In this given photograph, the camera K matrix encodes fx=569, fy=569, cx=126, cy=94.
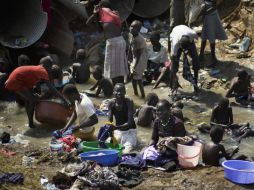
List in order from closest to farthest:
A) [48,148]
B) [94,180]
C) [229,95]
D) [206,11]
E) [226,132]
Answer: [94,180] < [48,148] < [226,132] < [229,95] < [206,11]

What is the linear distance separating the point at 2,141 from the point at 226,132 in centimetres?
336

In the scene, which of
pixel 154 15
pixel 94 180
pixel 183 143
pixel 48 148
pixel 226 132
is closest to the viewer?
pixel 94 180

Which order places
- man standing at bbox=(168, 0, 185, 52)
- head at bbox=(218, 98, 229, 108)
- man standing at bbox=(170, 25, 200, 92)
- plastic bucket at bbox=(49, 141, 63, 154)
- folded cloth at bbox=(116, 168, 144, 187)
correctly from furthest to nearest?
man standing at bbox=(168, 0, 185, 52) → man standing at bbox=(170, 25, 200, 92) → head at bbox=(218, 98, 229, 108) → plastic bucket at bbox=(49, 141, 63, 154) → folded cloth at bbox=(116, 168, 144, 187)

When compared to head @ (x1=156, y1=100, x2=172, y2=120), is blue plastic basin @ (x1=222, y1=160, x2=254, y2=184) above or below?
below

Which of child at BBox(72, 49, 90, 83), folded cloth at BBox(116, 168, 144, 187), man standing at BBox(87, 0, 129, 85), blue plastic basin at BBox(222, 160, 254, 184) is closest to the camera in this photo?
blue plastic basin at BBox(222, 160, 254, 184)

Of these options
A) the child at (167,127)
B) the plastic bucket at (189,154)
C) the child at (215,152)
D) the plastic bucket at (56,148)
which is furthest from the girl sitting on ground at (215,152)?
the plastic bucket at (56,148)

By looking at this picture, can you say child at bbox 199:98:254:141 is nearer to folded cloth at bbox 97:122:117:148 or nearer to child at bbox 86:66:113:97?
folded cloth at bbox 97:122:117:148

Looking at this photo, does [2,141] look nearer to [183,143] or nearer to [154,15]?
[183,143]

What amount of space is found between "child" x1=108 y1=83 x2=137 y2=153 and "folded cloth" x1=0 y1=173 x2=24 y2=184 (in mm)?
1769

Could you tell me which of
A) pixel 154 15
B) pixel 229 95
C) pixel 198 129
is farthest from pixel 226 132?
pixel 154 15

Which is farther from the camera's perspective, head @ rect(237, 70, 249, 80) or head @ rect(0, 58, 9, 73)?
head @ rect(0, 58, 9, 73)

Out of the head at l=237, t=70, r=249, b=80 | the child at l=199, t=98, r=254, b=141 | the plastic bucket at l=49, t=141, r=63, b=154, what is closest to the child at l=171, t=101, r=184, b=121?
the child at l=199, t=98, r=254, b=141

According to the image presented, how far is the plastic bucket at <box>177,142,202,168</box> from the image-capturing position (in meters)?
6.96

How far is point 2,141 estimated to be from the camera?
8.37m
